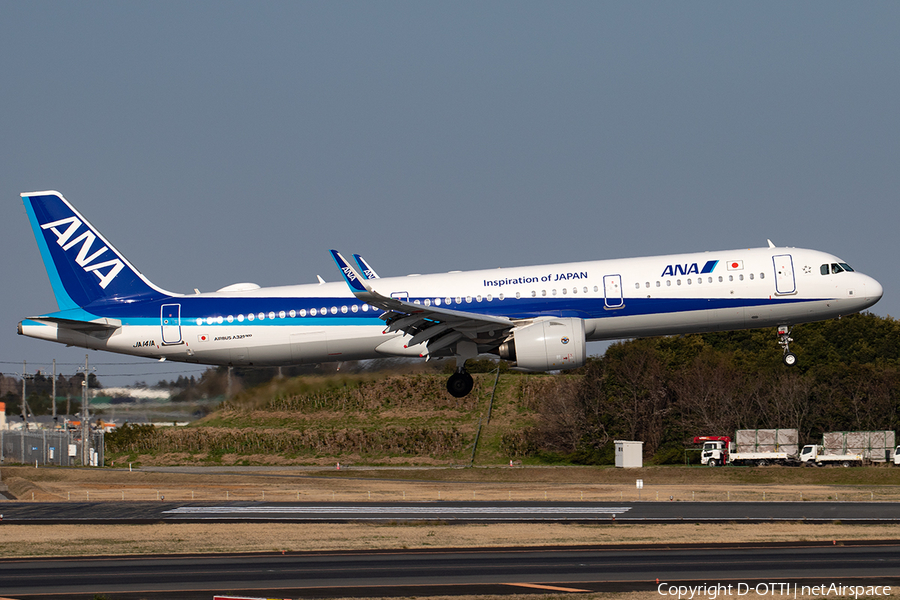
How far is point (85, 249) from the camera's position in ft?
135

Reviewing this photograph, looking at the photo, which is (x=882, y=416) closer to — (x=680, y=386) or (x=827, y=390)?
(x=827, y=390)

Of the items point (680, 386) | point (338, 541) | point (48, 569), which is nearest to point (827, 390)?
point (680, 386)

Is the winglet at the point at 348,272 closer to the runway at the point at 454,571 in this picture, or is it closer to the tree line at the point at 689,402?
the runway at the point at 454,571

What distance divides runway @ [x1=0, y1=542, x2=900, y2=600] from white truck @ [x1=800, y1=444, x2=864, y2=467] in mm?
43666

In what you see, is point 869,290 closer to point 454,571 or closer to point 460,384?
point 460,384

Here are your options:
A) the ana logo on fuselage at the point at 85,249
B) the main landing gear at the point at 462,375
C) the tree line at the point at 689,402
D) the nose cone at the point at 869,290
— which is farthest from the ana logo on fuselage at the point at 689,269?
the tree line at the point at 689,402

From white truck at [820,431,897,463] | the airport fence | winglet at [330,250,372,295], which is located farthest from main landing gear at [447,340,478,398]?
white truck at [820,431,897,463]

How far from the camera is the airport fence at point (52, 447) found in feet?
240

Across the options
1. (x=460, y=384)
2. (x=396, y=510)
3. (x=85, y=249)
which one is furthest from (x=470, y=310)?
(x=85, y=249)

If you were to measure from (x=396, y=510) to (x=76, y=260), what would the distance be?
1685 centimetres

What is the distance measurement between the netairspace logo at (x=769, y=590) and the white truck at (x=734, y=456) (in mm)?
51328

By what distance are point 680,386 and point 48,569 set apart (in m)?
62.8

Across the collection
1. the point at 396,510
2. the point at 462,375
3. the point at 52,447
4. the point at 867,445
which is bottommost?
the point at 396,510

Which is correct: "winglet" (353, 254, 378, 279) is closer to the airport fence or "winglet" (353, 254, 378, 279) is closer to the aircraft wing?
the aircraft wing
